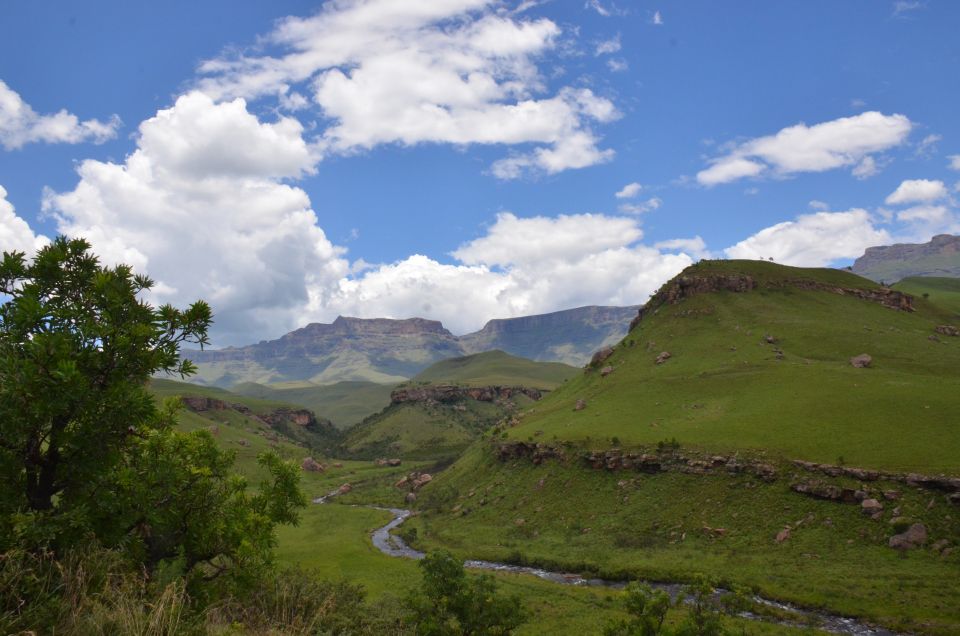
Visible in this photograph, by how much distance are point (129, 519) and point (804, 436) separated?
7373 cm

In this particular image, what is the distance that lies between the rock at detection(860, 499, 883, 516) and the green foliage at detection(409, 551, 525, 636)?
41351 millimetres

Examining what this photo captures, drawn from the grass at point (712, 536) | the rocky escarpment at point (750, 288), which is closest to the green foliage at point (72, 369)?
the grass at point (712, 536)

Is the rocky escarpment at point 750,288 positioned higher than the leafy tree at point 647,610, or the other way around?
the rocky escarpment at point 750,288

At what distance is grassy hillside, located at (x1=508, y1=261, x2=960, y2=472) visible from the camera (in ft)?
212

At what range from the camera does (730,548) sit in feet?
187

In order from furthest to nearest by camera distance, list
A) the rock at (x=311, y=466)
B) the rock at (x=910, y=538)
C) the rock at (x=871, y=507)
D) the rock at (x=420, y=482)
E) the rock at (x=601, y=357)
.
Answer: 1. the rock at (x=311, y=466)
2. the rock at (x=601, y=357)
3. the rock at (x=420, y=482)
4. the rock at (x=871, y=507)
5. the rock at (x=910, y=538)

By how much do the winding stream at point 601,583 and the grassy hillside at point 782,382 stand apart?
22.1 m

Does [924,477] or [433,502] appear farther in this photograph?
[433,502]

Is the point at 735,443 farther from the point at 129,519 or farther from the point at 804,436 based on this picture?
the point at 129,519

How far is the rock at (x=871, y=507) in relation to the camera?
53.2 metres

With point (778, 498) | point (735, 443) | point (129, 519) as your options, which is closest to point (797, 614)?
point (778, 498)

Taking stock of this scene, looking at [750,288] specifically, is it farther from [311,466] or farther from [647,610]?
[311,466]

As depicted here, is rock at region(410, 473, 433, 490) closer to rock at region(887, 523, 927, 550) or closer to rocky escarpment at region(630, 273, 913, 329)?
rocky escarpment at region(630, 273, 913, 329)

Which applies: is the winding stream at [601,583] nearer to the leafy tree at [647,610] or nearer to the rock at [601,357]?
the leafy tree at [647,610]
